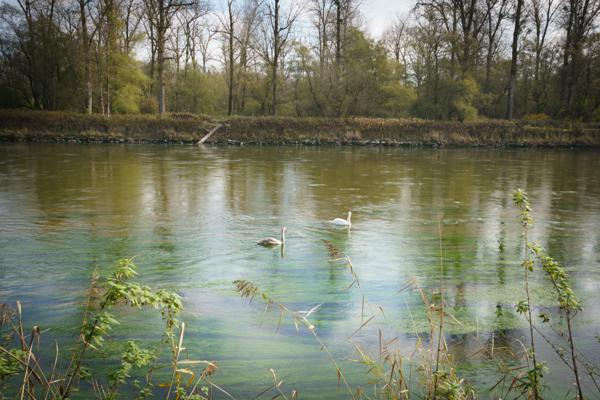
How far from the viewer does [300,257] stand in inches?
307

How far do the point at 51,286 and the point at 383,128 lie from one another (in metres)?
30.6

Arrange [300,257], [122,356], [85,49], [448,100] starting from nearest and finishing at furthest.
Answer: [122,356], [300,257], [85,49], [448,100]

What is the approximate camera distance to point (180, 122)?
3428 cm

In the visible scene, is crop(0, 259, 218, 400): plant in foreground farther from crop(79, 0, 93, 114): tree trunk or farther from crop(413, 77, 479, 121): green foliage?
crop(413, 77, 479, 121): green foliage

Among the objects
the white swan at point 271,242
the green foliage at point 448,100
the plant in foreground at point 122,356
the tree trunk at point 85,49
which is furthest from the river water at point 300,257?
the green foliage at point 448,100

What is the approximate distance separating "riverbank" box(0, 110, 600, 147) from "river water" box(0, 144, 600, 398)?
16.3 metres

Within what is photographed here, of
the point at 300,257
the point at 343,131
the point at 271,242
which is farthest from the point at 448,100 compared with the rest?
the point at 300,257

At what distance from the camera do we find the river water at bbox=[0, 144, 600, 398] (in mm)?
4871

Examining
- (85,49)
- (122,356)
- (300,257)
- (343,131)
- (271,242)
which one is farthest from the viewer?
(343,131)

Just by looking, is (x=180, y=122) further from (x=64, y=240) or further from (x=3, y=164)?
(x=64, y=240)

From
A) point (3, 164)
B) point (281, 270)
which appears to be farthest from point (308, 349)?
point (3, 164)

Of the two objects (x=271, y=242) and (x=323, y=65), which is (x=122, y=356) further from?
(x=323, y=65)

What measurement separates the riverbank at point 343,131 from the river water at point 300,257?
16318 millimetres

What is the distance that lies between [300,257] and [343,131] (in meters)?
27.9
